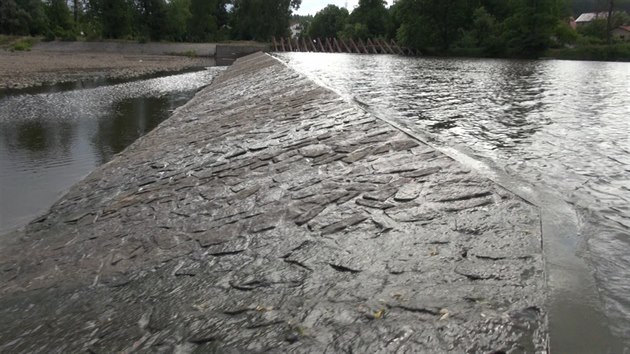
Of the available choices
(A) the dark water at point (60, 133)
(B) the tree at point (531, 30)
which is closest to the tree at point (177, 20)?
(A) the dark water at point (60, 133)

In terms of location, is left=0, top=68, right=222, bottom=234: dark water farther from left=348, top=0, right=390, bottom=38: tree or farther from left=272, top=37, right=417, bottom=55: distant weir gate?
left=348, top=0, right=390, bottom=38: tree

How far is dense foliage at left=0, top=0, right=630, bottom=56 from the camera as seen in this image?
46531 millimetres

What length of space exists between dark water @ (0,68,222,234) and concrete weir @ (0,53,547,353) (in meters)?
1.51

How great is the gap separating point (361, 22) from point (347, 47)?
644 inches

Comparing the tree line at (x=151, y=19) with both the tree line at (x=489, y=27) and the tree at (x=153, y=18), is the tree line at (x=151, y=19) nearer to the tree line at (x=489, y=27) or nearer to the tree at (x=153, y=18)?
the tree at (x=153, y=18)

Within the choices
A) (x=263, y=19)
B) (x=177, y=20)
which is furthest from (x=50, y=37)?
(x=263, y=19)

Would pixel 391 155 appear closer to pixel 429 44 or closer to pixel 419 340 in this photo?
pixel 419 340

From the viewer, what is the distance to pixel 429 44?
54.4m

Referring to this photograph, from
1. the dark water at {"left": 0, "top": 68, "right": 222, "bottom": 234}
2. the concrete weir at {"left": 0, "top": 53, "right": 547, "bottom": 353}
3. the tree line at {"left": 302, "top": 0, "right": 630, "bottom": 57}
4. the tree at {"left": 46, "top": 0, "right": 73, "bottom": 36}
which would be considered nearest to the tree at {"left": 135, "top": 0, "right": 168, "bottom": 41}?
the tree at {"left": 46, "top": 0, "right": 73, "bottom": 36}

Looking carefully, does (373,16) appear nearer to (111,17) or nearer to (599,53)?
(599,53)

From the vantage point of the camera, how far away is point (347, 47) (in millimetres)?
63906

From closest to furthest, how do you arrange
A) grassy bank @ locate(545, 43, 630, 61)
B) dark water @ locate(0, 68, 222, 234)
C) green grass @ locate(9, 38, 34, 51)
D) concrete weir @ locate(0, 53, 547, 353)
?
concrete weir @ locate(0, 53, 547, 353), dark water @ locate(0, 68, 222, 234), grassy bank @ locate(545, 43, 630, 61), green grass @ locate(9, 38, 34, 51)

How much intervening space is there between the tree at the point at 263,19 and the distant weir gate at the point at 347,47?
7140 mm

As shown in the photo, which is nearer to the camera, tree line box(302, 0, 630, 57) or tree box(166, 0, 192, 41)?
tree line box(302, 0, 630, 57)
